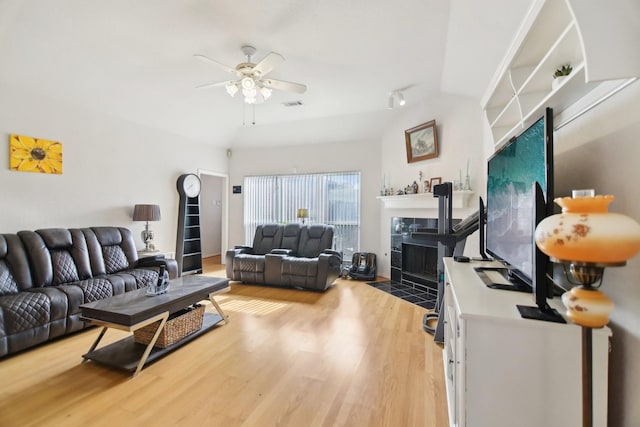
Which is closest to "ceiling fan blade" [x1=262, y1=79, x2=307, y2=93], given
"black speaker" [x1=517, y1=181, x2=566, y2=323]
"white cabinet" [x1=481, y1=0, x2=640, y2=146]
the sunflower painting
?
"white cabinet" [x1=481, y1=0, x2=640, y2=146]

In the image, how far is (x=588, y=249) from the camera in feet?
2.35

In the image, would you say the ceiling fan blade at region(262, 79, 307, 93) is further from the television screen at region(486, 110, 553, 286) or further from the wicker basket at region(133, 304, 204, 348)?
the wicker basket at region(133, 304, 204, 348)

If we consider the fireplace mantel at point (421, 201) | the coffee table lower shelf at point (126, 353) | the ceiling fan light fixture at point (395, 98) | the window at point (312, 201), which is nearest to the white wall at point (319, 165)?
the window at point (312, 201)

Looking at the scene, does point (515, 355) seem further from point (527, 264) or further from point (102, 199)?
point (102, 199)

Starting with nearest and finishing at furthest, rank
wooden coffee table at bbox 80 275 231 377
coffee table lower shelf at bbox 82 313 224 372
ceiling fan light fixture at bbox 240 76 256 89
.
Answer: wooden coffee table at bbox 80 275 231 377, coffee table lower shelf at bbox 82 313 224 372, ceiling fan light fixture at bbox 240 76 256 89

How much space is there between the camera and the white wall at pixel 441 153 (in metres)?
3.40

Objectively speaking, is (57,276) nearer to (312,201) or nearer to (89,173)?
(89,173)

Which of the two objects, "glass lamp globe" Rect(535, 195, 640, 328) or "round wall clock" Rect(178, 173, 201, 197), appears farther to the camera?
"round wall clock" Rect(178, 173, 201, 197)

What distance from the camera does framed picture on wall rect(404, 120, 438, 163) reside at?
4.03 m

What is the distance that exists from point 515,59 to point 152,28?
3009 mm

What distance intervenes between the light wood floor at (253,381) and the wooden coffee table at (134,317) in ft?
0.24

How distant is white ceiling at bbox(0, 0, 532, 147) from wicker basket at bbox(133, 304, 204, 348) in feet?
8.65

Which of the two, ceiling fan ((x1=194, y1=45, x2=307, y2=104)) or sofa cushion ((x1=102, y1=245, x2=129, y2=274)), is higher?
ceiling fan ((x1=194, y1=45, x2=307, y2=104))

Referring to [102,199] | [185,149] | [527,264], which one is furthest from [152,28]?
[527,264]
